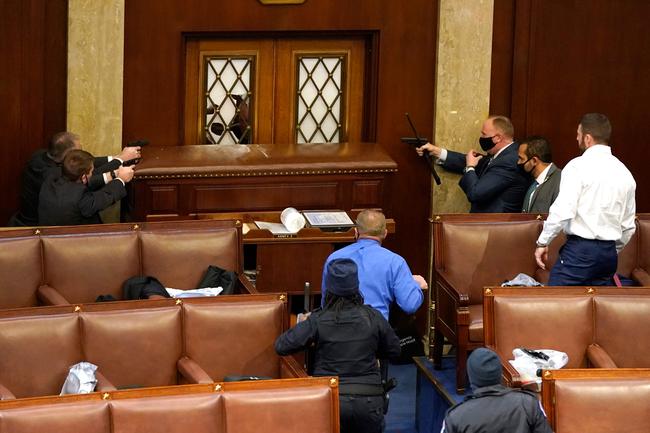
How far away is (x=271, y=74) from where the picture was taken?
31.9 feet

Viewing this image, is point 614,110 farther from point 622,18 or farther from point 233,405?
point 233,405

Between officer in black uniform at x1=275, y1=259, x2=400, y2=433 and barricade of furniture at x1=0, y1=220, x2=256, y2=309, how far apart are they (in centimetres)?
125

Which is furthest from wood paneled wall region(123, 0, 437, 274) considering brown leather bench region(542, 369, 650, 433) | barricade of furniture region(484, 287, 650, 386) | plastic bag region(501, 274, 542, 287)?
brown leather bench region(542, 369, 650, 433)

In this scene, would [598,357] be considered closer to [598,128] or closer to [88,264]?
[598,128]

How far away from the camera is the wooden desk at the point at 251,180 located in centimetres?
885

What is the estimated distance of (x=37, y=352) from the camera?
6.63 metres

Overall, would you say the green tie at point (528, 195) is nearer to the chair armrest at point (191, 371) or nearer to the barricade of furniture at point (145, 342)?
the barricade of furniture at point (145, 342)

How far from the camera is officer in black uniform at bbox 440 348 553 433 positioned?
544 cm

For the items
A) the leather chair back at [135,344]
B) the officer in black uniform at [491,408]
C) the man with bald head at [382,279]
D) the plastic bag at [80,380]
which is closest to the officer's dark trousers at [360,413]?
the man with bald head at [382,279]

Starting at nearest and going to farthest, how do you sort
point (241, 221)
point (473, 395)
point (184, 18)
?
point (473, 395)
point (241, 221)
point (184, 18)

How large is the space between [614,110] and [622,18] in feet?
2.18

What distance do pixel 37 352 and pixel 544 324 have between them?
256 cm

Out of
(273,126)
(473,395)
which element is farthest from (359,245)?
(273,126)

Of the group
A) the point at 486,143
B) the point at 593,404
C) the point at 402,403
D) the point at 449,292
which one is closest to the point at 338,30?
the point at 486,143
